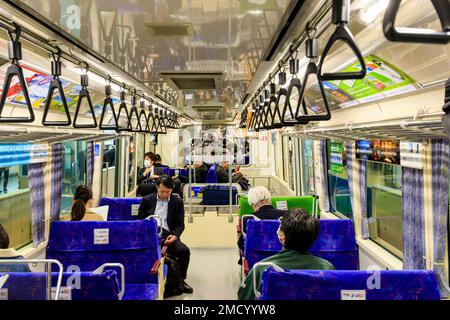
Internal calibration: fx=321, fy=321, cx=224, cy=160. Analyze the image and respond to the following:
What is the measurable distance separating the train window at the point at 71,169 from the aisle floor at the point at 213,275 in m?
2.39

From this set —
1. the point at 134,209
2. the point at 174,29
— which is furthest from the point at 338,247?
the point at 134,209

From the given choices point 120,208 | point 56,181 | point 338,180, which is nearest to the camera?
point 56,181

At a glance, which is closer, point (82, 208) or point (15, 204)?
point (82, 208)

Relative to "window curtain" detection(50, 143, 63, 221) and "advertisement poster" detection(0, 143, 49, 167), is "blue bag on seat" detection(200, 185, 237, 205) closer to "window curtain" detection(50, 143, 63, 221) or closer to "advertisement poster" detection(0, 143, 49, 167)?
"window curtain" detection(50, 143, 63, 221)

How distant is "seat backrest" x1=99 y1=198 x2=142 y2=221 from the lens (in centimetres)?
512

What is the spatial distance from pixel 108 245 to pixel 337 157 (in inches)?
167

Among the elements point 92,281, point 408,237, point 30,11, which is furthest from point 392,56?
point 92,281

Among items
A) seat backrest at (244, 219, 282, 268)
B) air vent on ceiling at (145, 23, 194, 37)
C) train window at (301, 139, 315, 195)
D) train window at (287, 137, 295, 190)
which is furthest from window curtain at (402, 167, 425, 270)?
train window at (287, 137, 295, 190)

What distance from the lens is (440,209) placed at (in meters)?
2.99

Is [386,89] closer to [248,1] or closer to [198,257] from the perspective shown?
[248,1]

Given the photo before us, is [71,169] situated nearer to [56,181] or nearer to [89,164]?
[89,164]

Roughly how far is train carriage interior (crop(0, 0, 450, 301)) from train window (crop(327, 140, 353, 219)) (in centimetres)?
4

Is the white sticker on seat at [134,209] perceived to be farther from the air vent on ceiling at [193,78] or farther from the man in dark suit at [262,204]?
the air vent on ceiling at [193,78]

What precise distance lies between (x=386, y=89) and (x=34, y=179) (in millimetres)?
4469
